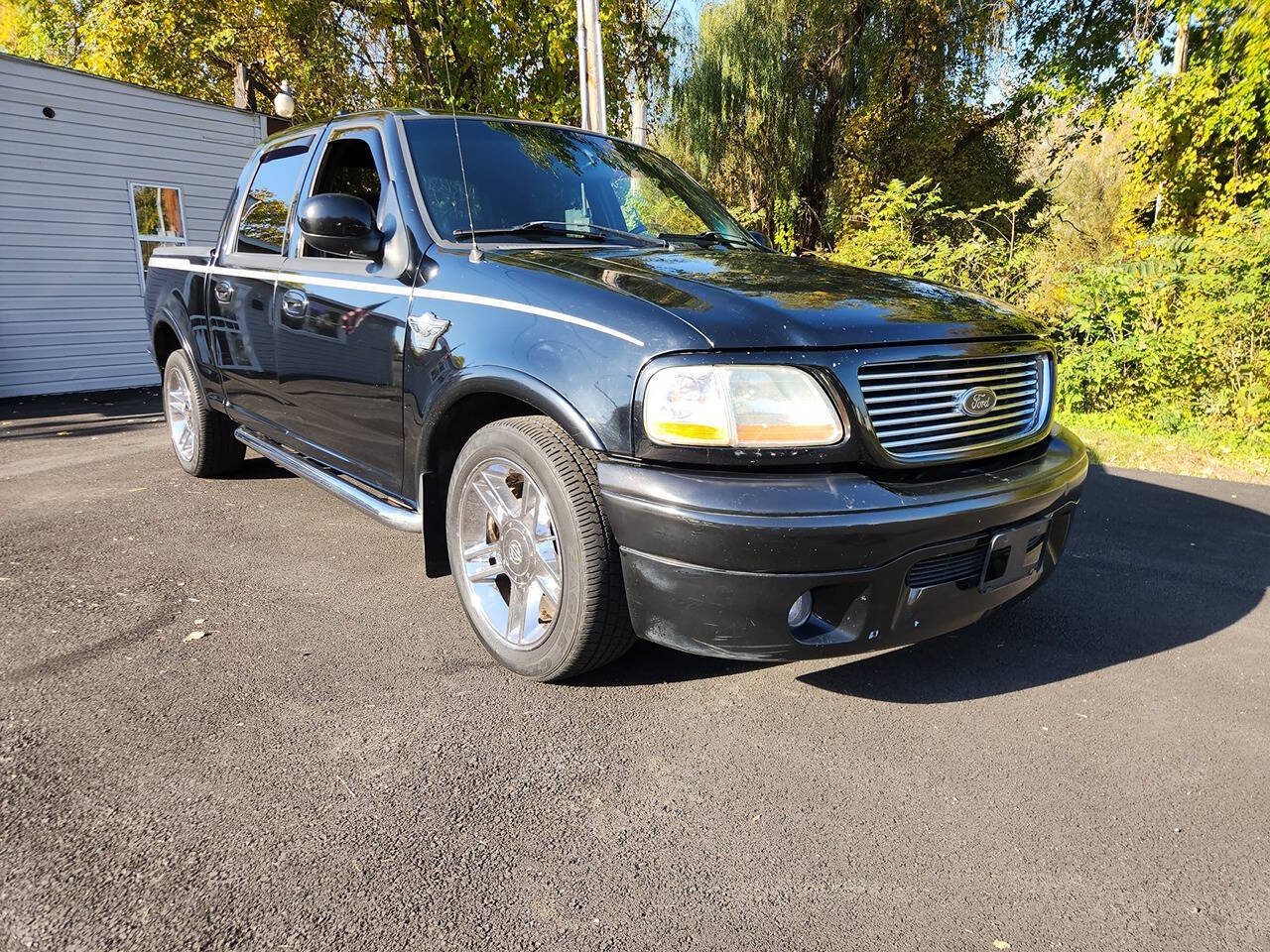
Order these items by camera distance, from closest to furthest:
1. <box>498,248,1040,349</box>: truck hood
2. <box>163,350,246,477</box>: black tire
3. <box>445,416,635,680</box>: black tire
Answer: <box>498,248,1040,349</box>: truck hood
<box>445,416,635,680</box>: black tire
<box>163,350,246,477</box>: black tire

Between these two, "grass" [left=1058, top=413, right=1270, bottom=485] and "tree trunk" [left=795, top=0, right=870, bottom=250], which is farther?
"tree trunk" [left=795, top=0, right=870, bottom=250]

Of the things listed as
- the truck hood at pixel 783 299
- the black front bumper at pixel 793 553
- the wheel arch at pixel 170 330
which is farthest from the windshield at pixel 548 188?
the wheel arch at pixel 170 330

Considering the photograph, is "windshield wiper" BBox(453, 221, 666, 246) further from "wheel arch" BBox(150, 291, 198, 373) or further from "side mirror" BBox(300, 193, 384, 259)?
"wheel arch" BBox(150, 291, 198, 373)

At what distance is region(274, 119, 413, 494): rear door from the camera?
10.3 feet

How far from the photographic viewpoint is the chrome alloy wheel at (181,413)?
537 centimetres

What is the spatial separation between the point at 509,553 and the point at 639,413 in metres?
0.81

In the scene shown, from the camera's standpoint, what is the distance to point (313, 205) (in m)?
3.00

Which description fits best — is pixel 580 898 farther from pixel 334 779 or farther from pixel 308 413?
pixel 308 413

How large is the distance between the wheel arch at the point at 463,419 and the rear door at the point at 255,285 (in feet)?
4.69

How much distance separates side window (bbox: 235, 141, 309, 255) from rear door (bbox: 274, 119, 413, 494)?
21 cm

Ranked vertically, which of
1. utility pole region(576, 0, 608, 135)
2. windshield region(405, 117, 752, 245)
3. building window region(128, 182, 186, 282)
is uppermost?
utility pole region(576, 0, 608, 135)

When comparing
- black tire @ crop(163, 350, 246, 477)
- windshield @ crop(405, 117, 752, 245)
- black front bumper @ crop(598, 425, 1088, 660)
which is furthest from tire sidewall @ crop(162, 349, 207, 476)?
black front bumper @ crop(598, 425, 1088, 660)

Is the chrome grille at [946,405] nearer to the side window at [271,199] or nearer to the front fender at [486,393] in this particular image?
the front fender at [486,393]

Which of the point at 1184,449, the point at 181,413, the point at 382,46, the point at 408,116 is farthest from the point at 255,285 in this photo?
the point at 382,46
